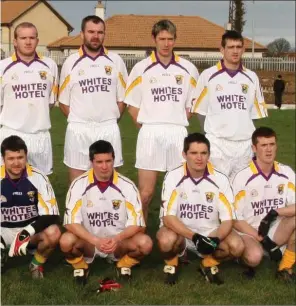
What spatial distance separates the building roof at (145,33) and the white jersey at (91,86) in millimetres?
29651

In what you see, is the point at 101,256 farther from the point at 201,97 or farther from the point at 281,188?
the point at 201,97

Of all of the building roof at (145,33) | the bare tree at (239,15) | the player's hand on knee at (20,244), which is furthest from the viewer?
the bare tree at (239,15)

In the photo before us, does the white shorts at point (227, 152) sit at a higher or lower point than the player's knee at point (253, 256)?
higher

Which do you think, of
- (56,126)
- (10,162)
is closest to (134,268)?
(10,162)

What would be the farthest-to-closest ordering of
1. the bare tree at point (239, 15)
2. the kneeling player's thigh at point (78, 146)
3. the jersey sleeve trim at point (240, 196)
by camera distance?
the bare tree at point (239, 15)
the kneeling player's thigh at point (78, 146)
the jersey sleeve trim at point (240, 196)

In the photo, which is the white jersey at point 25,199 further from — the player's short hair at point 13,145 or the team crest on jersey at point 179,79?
the team crest on jersey at point 179,79

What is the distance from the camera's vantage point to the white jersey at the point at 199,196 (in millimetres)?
5305

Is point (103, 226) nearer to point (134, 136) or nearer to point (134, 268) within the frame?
point (134, 268)

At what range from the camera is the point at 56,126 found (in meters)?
18.1

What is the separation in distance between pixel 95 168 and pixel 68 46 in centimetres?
3533

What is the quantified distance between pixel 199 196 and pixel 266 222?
1.93ft

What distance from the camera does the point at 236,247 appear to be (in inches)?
203

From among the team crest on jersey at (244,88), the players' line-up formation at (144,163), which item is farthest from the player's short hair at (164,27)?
the team crest on jersey at (244,88)

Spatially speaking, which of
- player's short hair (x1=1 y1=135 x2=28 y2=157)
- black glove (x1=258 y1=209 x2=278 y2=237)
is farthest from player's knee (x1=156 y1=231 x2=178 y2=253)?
player's short hair (x1=1 y1=135 x2=28 y2=157)
